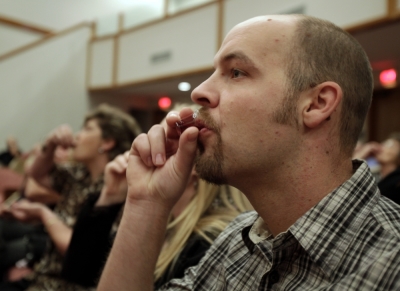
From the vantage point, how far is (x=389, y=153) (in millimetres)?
2980

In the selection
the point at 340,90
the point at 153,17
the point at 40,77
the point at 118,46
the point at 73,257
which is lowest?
the point at 73,257

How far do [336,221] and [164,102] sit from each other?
6.59m

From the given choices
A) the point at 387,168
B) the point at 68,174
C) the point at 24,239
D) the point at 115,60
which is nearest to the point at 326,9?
the point at 387,168

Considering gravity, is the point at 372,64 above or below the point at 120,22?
below

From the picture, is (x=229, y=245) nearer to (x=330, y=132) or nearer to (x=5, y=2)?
(x=330, y=132)

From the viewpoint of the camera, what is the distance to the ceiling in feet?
12.3

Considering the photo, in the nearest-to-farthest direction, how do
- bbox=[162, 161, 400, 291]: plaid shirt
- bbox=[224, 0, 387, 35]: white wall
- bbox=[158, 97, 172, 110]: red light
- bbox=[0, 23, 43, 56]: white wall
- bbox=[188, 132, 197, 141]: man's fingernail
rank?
bbox=[162, 161, 400, 291]: plaid shirt, bbox=[188, 132, 197, 141]: man's fingernail, bbox=[224, 0, 387, 35]: white wall, bbox=[0, 23, 43, 56]: white wall, bbox=[158, 97, 172, 110]: red light

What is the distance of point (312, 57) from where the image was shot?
30.7 inches

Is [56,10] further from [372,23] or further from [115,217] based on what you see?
[115,217]

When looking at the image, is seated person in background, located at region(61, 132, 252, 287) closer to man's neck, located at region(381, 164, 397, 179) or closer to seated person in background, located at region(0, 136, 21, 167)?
man's neck, located at region(381, 164, 397, 179)

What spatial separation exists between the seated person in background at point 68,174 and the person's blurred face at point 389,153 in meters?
1.97

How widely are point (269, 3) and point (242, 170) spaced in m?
3.99

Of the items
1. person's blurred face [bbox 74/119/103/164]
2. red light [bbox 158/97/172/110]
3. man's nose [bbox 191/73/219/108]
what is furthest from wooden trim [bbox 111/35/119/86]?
man's nose [bbox 191/73/219/108]

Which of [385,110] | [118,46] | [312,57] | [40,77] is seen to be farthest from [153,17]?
[312,57]
